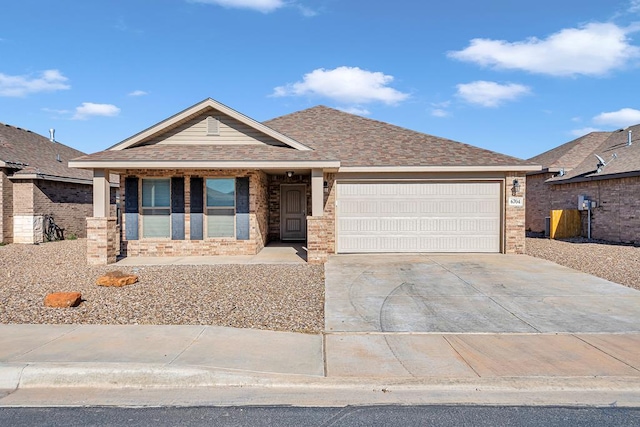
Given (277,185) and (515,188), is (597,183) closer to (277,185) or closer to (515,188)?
(515,188)

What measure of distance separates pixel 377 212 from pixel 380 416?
10429 mm

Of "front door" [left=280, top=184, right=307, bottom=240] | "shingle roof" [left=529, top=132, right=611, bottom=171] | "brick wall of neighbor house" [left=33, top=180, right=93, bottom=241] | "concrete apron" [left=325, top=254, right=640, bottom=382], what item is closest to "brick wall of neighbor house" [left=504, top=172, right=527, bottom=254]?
"concrete apron" [left=325, top=254, right=640, bottom=382]

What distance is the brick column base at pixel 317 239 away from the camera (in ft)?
39.8

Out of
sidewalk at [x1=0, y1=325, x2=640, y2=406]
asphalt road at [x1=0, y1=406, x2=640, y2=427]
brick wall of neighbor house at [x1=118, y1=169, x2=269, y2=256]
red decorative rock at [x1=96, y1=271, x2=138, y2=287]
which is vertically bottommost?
asphalt road at [x1=0, y1=406, x2=640, y2=427]

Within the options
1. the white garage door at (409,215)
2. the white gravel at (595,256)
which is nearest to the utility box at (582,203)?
the white gravel at (595,256)

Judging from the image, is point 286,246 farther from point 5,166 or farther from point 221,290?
point 5,166

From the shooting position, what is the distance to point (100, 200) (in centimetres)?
1234

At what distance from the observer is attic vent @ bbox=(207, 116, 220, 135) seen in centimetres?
1380

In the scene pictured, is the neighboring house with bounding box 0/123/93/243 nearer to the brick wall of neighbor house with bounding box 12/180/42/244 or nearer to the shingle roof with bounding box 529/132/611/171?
the brick wall of neighbor house with bounding box 12/180/42/244

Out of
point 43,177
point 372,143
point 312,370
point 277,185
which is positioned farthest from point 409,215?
point 43,177

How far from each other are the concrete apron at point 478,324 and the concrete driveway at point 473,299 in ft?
0.06

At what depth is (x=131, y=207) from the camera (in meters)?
13.6

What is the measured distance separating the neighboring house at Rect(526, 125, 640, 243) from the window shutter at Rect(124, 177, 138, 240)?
715 inches

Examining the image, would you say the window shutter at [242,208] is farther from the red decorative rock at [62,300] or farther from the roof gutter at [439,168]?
the red decorative rock at [62,300]
